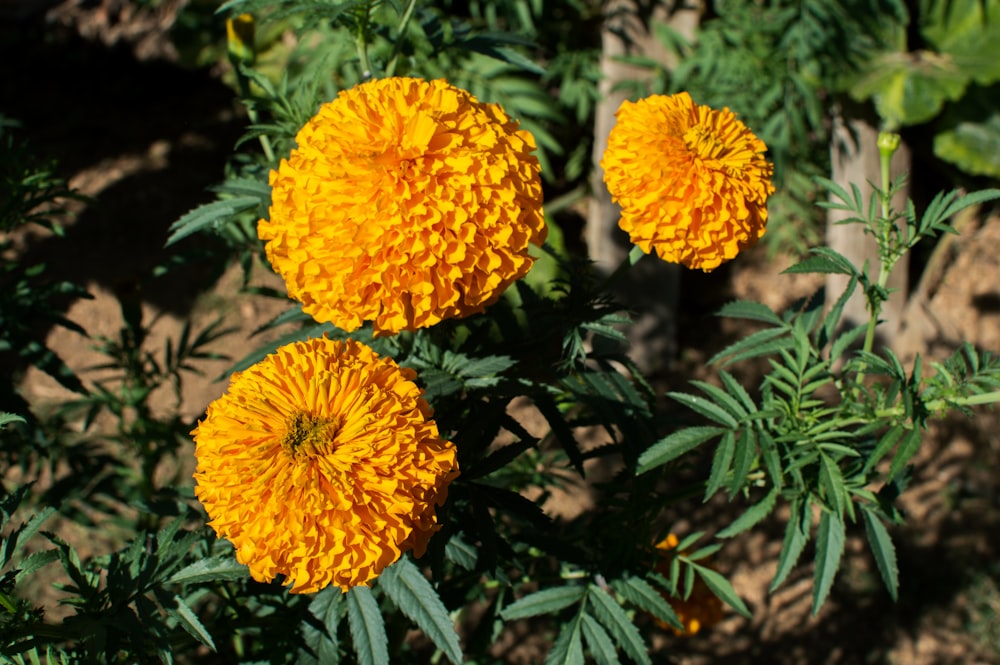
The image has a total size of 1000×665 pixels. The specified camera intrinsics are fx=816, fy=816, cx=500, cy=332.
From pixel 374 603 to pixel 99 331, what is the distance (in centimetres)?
292

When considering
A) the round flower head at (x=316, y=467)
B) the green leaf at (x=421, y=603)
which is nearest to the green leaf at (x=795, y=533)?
the green leaf at (x=421, y=603)

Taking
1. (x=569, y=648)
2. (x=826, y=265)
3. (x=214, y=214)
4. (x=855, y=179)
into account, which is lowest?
(x=855, y=179)

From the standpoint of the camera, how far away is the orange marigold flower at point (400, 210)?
1.08 m

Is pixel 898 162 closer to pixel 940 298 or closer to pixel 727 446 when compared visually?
pixel 940 298

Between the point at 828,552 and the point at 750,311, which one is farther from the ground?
the point at 750,311

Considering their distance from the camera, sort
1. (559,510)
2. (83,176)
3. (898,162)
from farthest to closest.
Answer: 1. (83,176)
2. (898,162)
3. (559,510)

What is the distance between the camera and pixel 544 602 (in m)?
1.61

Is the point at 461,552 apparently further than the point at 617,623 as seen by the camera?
No

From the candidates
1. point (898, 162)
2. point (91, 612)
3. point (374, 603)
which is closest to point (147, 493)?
point (91, 612)

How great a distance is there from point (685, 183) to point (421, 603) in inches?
30.0

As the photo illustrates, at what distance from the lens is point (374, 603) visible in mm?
1306

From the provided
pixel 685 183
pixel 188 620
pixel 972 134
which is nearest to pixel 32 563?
pixel 188 620

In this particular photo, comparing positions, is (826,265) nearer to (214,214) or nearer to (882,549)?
(882,549)

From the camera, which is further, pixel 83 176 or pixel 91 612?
pixel 83 176
